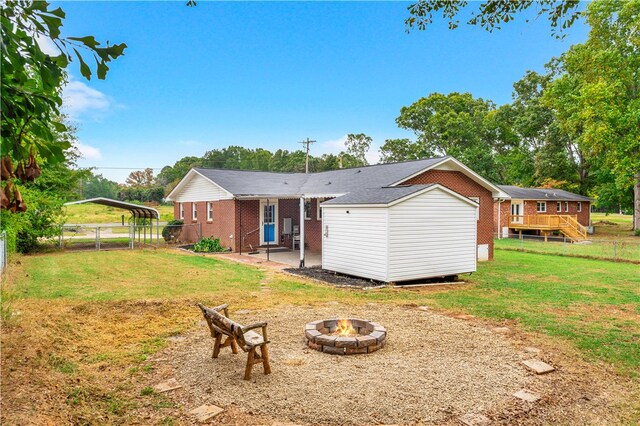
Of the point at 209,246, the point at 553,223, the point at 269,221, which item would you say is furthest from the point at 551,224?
the point at 209,246

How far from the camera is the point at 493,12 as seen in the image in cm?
590

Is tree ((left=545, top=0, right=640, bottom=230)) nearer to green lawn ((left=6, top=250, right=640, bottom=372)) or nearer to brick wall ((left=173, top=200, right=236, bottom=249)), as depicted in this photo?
green lawn ((left=6, top=250, right=640, bottom=372))

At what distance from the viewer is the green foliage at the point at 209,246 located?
19611 millimetres

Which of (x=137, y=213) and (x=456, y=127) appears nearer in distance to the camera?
(x=137, y=213)

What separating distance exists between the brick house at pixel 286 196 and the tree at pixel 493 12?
881cm

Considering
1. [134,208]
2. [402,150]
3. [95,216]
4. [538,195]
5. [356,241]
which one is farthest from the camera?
[402,150]

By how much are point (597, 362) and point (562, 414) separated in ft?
6.58

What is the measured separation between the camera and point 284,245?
2109 cm

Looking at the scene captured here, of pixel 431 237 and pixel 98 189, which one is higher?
pixel 98 189

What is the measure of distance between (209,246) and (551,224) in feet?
79.8

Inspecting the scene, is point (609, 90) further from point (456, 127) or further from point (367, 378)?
point (367, 378)

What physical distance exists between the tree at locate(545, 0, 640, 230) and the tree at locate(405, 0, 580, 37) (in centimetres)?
2811

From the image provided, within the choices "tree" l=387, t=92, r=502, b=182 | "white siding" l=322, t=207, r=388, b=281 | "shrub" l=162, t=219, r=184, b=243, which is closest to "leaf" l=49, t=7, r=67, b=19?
"white siding" l=322, t=207, r=388, b=281

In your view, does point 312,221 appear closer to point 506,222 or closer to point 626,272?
point 626,272
